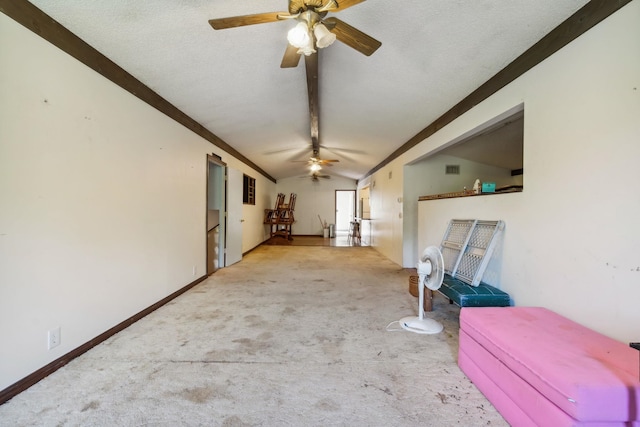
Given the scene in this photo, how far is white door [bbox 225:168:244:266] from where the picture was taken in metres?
5.36

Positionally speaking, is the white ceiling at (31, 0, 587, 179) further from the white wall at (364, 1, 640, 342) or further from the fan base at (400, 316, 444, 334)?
the fan base at (400, 316, 444, 334)

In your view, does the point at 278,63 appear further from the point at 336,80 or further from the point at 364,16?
the point at 364,16

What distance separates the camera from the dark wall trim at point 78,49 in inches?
65.3

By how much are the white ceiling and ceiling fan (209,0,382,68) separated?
330 millimetres

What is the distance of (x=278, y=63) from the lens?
109 inches

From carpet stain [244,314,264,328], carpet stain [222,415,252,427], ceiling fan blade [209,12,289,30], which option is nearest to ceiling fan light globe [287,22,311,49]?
ceiling fan blade [209,12,289,30]

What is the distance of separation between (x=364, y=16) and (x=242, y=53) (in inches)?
45.8

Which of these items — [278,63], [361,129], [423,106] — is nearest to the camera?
[278,63]

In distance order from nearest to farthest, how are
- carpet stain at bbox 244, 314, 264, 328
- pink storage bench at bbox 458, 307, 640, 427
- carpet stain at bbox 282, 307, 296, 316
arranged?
1. pink storage bench at bbox 458, 307, 640, 427
2. carpet stain at bbox 244, 314, 264, 328
3. carpet stain at bbox 282, 307, 296, 316

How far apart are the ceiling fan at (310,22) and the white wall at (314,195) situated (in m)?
9.81

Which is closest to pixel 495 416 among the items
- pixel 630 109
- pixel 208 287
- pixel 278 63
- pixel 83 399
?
pixel 630 109

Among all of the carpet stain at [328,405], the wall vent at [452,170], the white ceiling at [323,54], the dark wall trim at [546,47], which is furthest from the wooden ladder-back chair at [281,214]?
the carpet stain at [328,405]

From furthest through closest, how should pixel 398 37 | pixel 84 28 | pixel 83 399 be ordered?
1. pixel 398 37
2. pixel 84 28
3. pixel 83 399

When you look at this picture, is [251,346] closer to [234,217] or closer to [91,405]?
[91,405]
